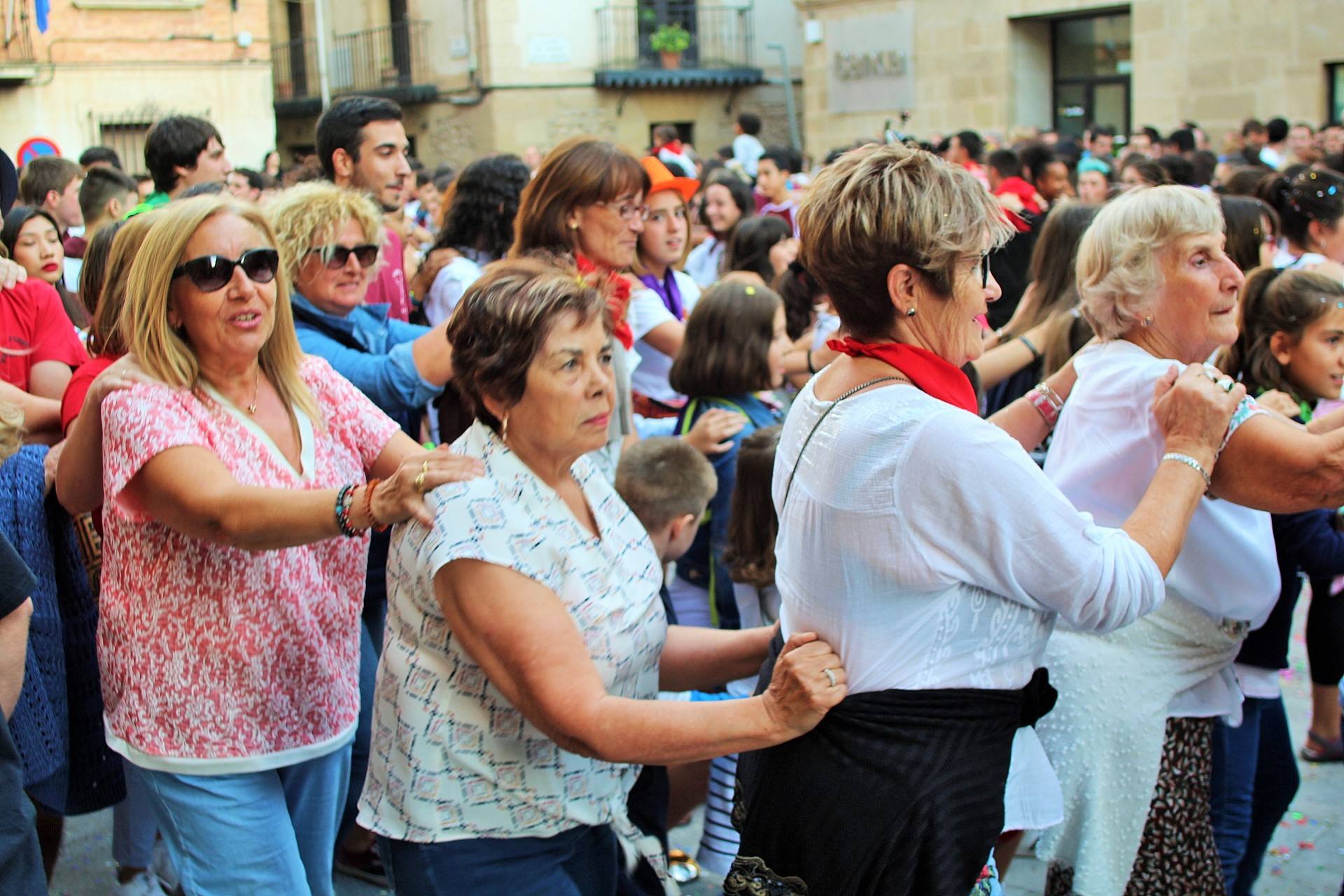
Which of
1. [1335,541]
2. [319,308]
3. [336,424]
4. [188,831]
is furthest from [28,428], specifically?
[1335,541]

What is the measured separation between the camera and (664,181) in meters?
5.10

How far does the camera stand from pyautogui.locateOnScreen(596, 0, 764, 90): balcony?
2608 cm

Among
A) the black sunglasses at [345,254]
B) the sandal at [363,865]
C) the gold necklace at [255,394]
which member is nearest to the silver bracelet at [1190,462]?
the gold necklace at [255,394]

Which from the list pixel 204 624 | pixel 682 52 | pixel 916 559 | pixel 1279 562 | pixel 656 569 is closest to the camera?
pixel 916 559

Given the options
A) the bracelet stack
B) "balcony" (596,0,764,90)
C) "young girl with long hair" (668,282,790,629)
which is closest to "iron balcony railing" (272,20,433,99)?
"balcony" (596,0,764,90)

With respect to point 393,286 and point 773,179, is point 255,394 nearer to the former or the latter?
point 393,286

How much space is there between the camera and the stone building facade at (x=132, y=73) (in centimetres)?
2000

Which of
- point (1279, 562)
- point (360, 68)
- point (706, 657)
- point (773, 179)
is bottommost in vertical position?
point (1279, 562)

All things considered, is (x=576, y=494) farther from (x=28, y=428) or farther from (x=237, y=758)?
(x=28, y=428)

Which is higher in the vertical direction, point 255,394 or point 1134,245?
point 1134,245

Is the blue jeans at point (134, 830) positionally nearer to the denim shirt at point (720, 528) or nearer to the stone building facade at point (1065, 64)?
the denim shirt at point (720, 528)

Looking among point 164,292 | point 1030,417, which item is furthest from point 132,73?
point 1030,417

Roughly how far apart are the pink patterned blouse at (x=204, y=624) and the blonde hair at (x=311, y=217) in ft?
3.77

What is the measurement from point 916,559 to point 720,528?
2104mm
